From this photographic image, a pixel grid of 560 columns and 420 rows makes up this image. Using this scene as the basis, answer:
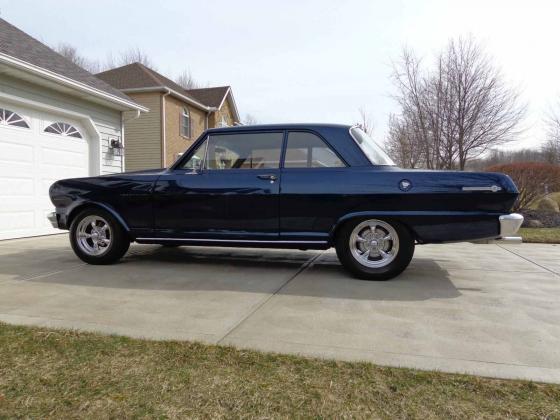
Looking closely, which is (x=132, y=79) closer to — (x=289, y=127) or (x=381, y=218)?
(x=289, y=127)

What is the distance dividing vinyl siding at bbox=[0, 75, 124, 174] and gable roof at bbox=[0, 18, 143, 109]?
0.42 meters

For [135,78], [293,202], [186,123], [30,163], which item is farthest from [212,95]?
[293,202]

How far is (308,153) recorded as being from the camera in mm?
4562

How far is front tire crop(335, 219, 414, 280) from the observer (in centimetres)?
426

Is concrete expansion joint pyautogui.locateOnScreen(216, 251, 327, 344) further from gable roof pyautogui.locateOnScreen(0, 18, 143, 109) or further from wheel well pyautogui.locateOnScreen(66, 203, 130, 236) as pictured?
gable roof pyautogui.locateOnScreen(0, 18, 143, 109)

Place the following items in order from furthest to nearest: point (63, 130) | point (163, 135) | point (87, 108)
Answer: point (163, 135), point (87, 108), point (63, 130)

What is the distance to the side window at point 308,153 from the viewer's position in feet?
14.7

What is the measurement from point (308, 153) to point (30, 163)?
20.8ft

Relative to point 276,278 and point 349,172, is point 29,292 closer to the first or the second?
point 276,278

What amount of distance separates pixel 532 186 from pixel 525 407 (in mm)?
12791

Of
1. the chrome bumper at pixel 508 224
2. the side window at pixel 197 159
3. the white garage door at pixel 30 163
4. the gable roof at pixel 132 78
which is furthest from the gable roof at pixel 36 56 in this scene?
the chrome bumper at pixel 508 224

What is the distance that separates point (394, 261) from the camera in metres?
4.28

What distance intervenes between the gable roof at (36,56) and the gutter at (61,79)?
67 mm

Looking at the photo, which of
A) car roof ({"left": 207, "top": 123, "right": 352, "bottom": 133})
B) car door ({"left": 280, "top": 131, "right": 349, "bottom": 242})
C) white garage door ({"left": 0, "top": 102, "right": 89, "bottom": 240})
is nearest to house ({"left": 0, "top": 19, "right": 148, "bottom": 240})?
white garage door ({"left": 0, "top": 102, "right": 89, "bottom": 240})
